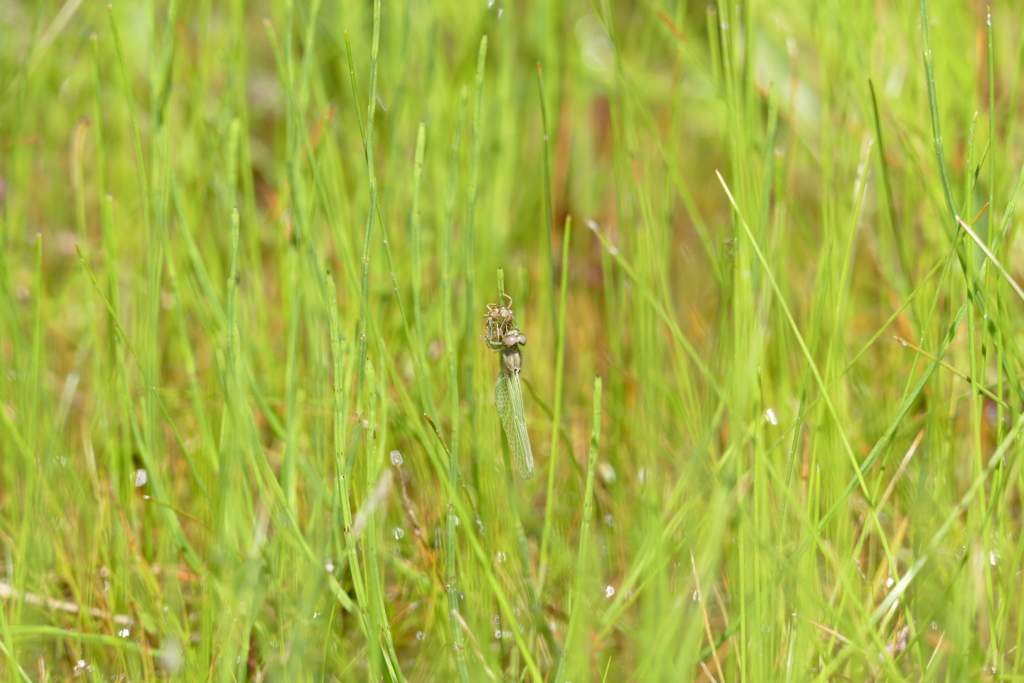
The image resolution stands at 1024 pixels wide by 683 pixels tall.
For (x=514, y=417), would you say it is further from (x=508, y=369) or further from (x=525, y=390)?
(x=525, y=390)

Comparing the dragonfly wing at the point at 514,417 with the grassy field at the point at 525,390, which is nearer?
the grassy field at the point at 525,390

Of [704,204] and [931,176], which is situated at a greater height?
[931,176]

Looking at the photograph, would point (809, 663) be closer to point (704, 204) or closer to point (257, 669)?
point (257, 669)

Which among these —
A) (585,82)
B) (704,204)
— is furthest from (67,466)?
(704,204)

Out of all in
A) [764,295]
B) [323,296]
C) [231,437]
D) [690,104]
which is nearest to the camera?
[231,437]

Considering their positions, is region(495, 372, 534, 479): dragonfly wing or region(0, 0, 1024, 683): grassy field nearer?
region(0, 0, 1024, 683): grassy field

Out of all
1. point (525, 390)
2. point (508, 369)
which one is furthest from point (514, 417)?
point (525, 390)
